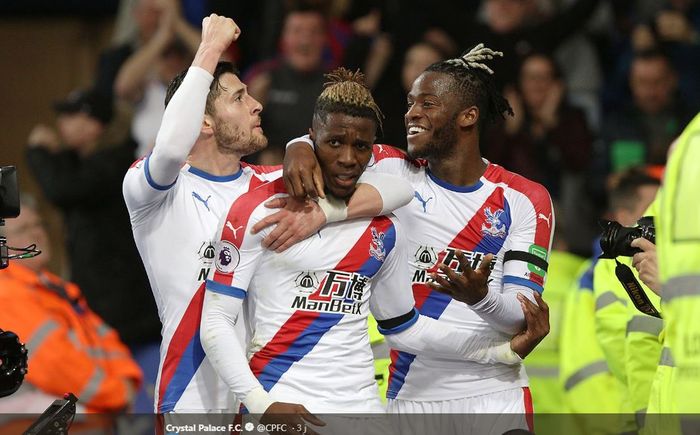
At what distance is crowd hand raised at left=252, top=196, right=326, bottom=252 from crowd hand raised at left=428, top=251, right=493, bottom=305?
505mm

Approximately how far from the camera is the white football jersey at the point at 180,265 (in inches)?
206

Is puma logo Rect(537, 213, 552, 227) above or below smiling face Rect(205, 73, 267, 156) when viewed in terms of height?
below

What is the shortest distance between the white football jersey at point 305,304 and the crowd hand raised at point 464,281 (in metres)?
0.27

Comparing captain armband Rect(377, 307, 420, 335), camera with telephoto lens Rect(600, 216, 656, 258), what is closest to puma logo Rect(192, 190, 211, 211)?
captain armband Rect(377, 307, 420, 335)

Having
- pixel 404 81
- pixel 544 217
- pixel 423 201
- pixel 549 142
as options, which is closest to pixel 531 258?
pixel 544 217

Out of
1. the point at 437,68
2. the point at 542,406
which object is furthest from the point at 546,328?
the point at 542,406

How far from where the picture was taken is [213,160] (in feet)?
17.9

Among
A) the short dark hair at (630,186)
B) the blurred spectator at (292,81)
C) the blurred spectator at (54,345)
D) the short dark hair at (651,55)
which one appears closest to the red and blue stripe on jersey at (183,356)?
the blurred spectator at (54,345)

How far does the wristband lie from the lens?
4965 millimetres

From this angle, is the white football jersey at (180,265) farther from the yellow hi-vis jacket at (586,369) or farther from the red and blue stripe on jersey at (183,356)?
the yellow hi-vis jacket at (586,369)

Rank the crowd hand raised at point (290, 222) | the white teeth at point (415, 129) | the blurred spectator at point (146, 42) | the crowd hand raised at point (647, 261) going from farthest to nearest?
the blurred spectator at point (146, 42) → the white teeth at point (415, 129) → the crowd hand raised at point (647, 261) → the crowd hand raised at point (290, 222)

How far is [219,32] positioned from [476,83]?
1.17 metres

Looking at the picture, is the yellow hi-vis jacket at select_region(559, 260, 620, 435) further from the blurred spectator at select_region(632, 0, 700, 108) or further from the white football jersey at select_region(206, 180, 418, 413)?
the blurred spectator at select_region(632, 0, 700, 108)

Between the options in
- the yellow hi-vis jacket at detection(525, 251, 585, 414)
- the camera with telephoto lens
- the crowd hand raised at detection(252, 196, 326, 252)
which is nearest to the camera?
the crowd hand raised at detection(252, 196, 326, 252)
